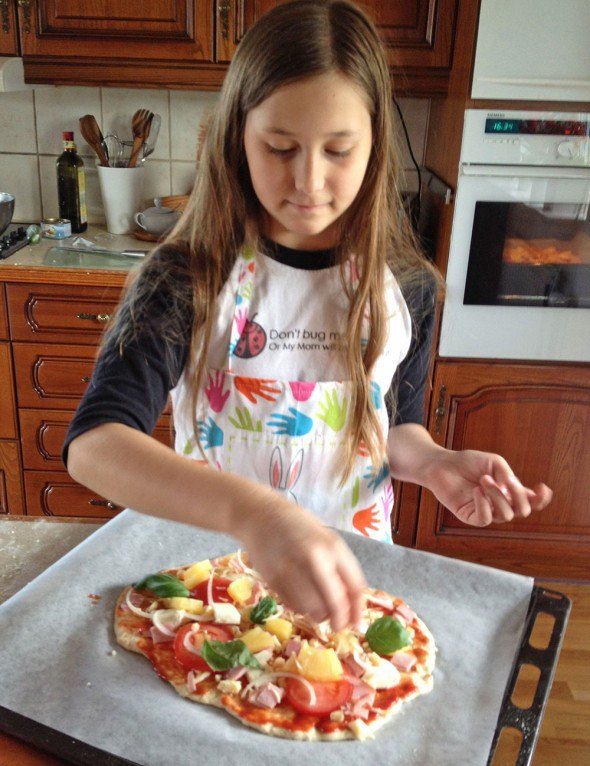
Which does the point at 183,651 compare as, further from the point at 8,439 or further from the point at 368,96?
the point at 8,439

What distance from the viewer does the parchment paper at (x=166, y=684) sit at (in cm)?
74

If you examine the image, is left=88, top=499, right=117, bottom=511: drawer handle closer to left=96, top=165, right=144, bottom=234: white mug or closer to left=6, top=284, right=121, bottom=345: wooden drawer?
left=6, top=284, right=121, bottom=345: wooden drawer

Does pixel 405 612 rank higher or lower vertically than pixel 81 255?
lower

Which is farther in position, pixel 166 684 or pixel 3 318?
pixel 3 318

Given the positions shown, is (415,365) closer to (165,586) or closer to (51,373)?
(165,586)

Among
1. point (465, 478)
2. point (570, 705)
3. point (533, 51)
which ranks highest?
point (533, 51)

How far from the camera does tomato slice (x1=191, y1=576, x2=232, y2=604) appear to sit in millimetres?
939

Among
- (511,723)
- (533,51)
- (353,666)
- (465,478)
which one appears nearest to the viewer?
(511,723)

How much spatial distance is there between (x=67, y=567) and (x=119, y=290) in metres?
1.14

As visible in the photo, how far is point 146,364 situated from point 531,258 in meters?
1.33

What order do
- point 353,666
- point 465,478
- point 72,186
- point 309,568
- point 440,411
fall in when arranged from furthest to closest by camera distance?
point 72,186 < point 440,411 < point 465,478 < point 353,666 < point 309,568

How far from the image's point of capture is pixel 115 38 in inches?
77.4

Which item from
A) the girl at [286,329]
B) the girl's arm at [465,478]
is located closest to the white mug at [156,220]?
the girl at [286,329]

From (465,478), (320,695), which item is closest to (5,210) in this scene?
(465,478)
